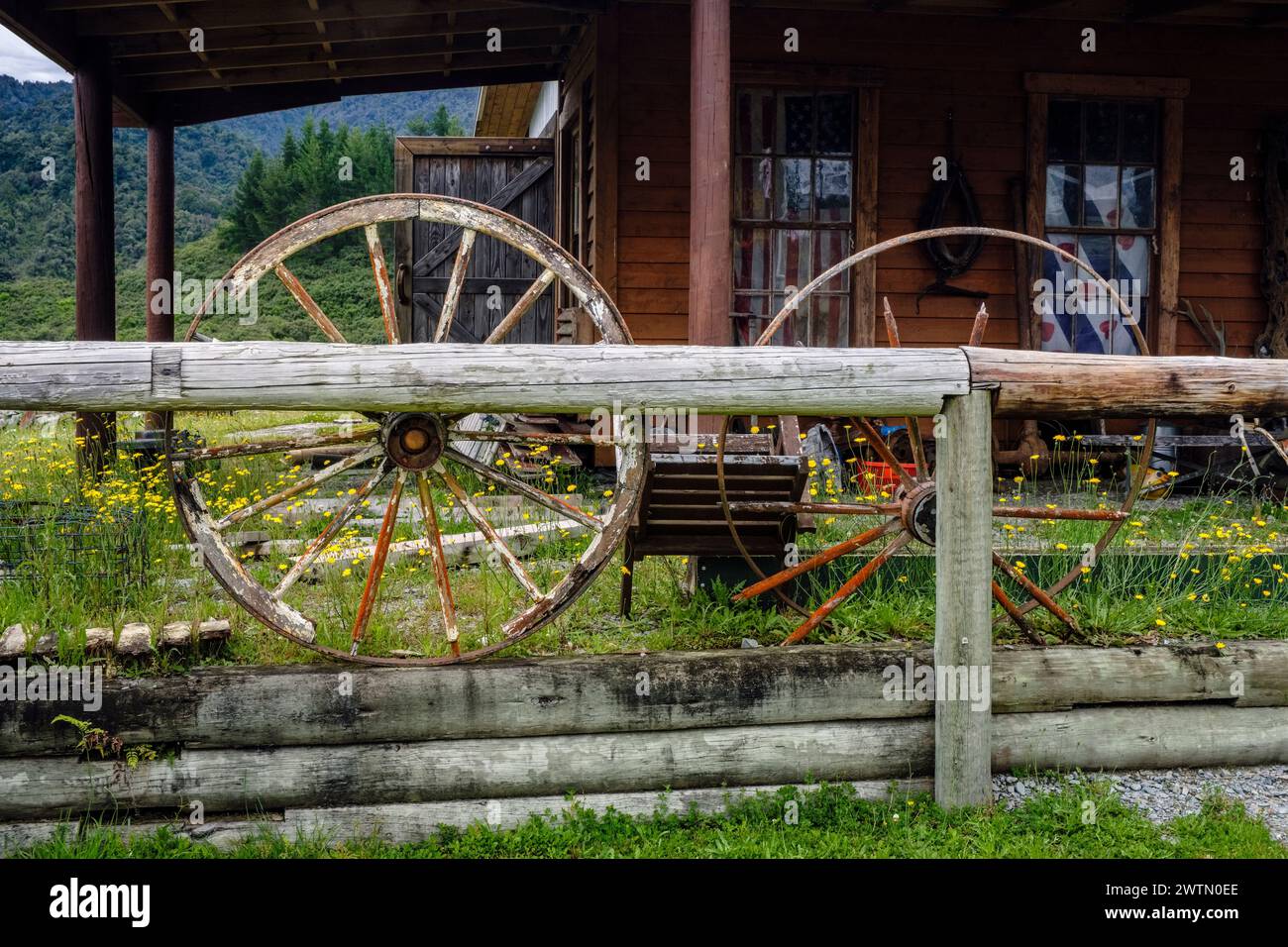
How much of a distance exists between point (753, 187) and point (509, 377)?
5.09 m

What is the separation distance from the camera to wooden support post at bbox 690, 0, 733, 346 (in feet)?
17.0

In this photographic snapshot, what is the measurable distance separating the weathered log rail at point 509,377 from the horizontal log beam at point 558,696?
897mm

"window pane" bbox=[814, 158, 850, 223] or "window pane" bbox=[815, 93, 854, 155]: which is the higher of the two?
"window pane" bbox=[815, 93, 854, 155]

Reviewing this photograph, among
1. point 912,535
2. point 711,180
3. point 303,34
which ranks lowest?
point 912,535

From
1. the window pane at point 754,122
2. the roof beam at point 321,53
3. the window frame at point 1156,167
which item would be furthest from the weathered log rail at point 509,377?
the roof beam at point 321,53

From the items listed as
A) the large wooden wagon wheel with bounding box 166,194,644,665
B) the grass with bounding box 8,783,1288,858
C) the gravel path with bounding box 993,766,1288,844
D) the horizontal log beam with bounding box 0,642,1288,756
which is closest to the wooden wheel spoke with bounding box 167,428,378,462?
the large wooden wagon wheel with bounding box 166,194,644,665

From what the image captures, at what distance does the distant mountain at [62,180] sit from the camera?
2948cm

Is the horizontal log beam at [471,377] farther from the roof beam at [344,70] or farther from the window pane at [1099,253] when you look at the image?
the roof beam at [344,70]

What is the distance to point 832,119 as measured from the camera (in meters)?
8.15

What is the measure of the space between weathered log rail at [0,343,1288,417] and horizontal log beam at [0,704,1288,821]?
45.2 inches

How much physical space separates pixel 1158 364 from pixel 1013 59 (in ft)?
17.0

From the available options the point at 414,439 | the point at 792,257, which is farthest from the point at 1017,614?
the point at 792,257

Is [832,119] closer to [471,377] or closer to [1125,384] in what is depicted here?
[1125,384]

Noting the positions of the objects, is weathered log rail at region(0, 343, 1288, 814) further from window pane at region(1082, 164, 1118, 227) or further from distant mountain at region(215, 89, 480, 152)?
distant mountain at region(215, 89, 480, 152)
